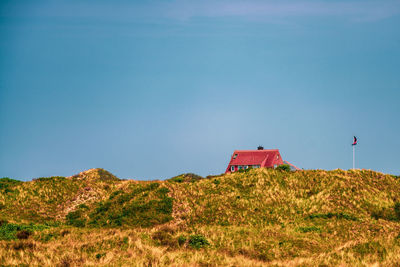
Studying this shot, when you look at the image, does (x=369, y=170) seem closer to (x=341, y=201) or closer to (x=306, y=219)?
(x=341, y=201)

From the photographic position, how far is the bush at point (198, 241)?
2266cm

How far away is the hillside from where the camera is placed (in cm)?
1998

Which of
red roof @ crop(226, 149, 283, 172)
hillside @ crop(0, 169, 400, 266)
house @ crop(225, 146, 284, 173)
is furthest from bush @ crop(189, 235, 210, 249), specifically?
red roof @ crop(226, 149, 283, 172)

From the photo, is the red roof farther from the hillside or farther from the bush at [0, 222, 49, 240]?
the bush at [0, 222, 49, 240]

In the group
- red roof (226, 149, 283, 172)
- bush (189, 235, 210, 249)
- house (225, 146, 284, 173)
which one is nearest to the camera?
bush (189, 235, 210, 249)

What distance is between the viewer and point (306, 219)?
3006cm

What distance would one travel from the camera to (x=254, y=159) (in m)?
84.6

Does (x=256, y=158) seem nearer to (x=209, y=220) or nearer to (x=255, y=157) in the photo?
(x=255, y=157)

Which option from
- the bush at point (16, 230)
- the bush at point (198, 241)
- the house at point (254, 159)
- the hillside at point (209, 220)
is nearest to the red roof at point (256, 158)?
the house at point (254, 159)

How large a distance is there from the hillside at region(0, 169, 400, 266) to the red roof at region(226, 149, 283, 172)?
143 ft

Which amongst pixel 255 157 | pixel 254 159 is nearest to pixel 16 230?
pixel 254 159

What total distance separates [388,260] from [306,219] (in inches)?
443

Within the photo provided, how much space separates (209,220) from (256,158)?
5653cm

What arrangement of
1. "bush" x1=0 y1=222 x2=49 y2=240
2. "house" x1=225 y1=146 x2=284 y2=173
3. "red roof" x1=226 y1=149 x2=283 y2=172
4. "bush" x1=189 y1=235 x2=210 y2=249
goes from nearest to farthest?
"bush" x1=189 y1=235 x2=210 y2=249 < "bush" x1=0 y1=222 x2=49 y2=240 < "house" x1=225 y1=146 x2=284 y2=173 < "red roof" x1=226 y1=149 x2=283 y2=172
